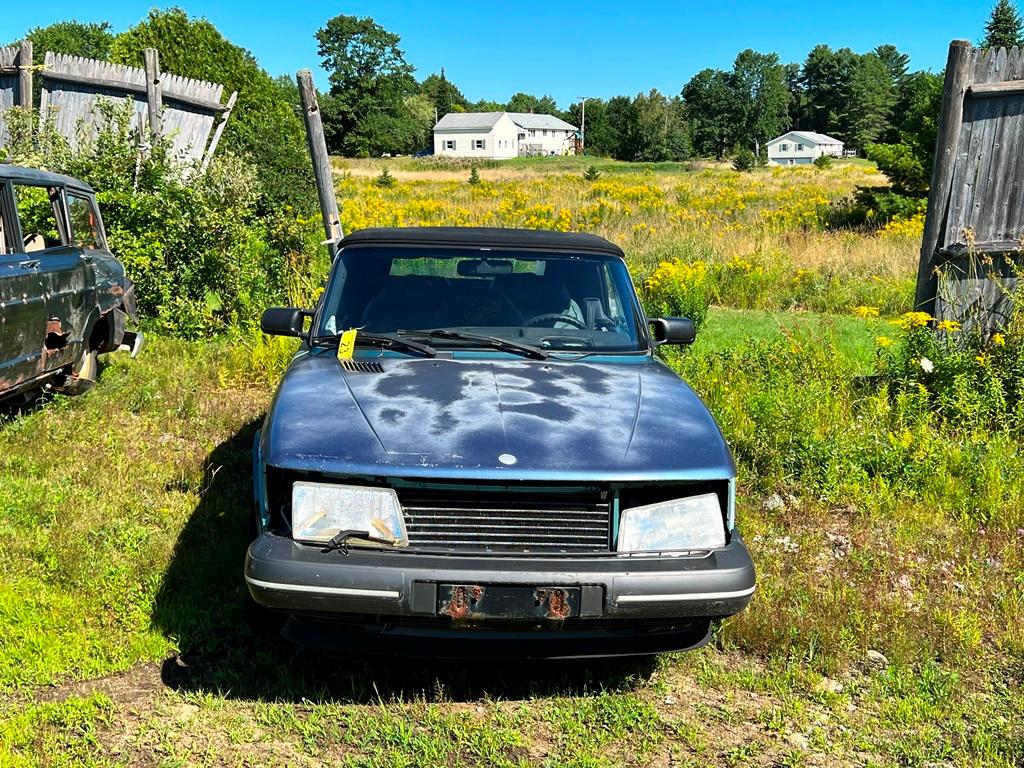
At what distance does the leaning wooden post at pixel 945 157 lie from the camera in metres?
6.82

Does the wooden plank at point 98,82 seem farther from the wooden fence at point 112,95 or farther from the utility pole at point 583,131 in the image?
the utility pole at point 583,131

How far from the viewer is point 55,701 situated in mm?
3320

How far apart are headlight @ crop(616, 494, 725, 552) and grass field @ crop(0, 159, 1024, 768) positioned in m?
0.69

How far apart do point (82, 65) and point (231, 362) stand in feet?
22.3

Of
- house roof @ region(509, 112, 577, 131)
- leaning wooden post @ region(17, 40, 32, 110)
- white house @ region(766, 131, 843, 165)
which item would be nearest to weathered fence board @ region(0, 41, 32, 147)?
leaning wooden post @ region(17, 40, 32, 110)

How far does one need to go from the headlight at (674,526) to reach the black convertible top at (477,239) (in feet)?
6.54

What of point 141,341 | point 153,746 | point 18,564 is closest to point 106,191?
point 141,341

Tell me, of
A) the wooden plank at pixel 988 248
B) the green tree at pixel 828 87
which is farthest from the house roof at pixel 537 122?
the wooden plank at pixel 988 248

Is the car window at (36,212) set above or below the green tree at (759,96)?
below

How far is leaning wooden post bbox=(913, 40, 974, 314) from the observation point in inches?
269

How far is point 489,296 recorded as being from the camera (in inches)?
185

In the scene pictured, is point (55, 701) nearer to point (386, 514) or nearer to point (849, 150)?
point (386, 514)

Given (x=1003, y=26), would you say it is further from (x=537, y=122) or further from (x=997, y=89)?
(x=537, y=122)

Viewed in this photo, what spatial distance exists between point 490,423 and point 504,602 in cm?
68
